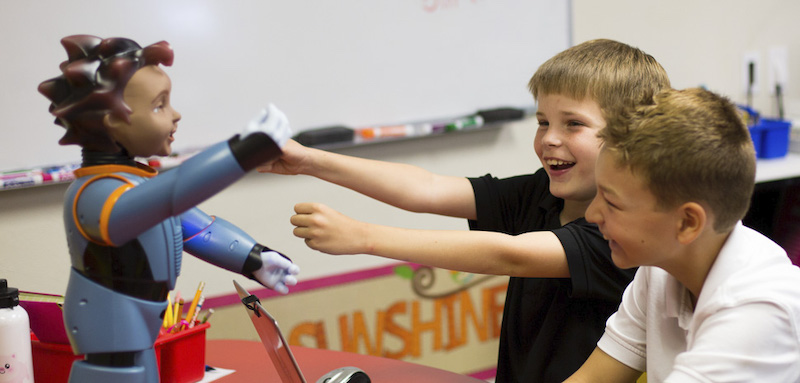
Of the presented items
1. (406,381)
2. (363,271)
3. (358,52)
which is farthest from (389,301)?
(406,381)

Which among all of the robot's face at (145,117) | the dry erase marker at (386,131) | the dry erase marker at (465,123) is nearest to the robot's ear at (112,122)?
the robot's face at (145,117)

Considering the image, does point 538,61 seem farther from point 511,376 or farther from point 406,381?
point 406,381

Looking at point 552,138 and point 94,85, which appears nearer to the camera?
point 94,85

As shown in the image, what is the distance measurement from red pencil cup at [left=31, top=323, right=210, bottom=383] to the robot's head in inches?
12.9

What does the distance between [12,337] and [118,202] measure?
0.32m

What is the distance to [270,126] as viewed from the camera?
1.86 feet

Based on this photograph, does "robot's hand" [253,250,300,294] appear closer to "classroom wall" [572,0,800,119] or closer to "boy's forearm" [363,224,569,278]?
"boy's forearm" [363,224,569,278]

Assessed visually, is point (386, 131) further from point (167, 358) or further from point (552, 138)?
point (167, 358)

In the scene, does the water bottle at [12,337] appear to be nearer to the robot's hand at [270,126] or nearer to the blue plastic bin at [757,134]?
the robot's hand at [270,126]

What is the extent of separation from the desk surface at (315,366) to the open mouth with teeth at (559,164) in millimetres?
327

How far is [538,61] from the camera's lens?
6.33ft

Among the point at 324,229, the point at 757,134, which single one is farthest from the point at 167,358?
the point at 757,134

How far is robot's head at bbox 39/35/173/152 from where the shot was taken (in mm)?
603

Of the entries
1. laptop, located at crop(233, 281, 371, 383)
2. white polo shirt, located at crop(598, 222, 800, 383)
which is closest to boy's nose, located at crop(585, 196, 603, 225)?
white polo shirt, located at crop(598, 222, 800, 383)
